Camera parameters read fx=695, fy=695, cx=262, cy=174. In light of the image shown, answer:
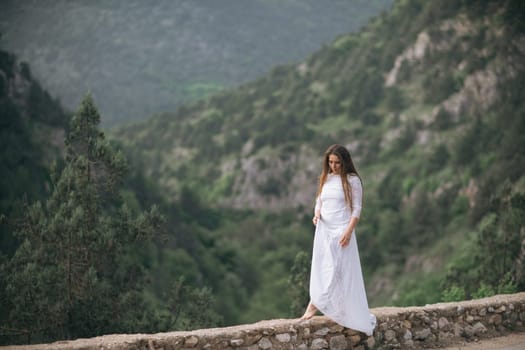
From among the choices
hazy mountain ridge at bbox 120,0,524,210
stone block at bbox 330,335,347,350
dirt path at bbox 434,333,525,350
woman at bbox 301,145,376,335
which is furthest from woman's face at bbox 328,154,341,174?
hazy mountain ridge at bbox 120,0,524,210

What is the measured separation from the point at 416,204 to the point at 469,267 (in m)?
22.0

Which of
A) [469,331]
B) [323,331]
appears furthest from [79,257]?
[469,331]

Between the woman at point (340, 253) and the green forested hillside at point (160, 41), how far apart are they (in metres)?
98.9

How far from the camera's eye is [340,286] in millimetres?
7844

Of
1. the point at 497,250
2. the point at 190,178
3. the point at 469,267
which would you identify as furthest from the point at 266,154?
the point at 497,250

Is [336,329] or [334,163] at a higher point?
[334,163]

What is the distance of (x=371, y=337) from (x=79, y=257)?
755cm

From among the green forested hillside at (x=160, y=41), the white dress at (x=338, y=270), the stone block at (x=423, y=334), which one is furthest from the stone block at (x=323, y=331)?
the green forested hillside at (x=160, y=41)

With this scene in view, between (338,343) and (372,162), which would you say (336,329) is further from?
(372,162)

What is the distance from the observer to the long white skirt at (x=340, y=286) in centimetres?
784

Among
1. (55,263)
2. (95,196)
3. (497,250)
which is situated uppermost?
(95,196)

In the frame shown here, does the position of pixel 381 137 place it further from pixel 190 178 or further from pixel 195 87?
pixel 195 87

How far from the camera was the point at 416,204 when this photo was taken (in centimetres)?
5259

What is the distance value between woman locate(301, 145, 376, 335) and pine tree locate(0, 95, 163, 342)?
6.44m
